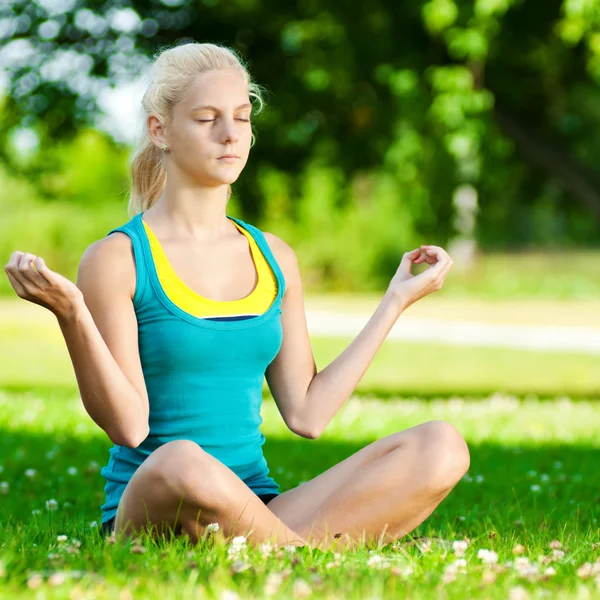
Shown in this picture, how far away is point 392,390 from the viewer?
44.8ft

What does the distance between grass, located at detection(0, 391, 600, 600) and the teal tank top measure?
331 millimetres

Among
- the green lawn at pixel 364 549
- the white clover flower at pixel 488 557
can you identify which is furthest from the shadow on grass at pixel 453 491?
the white clover flower at pixel 488 557

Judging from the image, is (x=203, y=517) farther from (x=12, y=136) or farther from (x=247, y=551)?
(x=12, y=136)

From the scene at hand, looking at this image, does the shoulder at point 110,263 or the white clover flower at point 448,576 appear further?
the shoulder at point 110,263

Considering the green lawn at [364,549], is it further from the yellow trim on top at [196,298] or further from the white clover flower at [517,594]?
the yellow trim on top at [196,298]

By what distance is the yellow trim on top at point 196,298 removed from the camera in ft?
11.5

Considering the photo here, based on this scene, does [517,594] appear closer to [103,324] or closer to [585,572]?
[585,572]

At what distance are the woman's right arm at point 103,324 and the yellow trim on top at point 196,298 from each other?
0.09 meters

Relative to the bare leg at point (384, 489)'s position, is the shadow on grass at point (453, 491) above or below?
below

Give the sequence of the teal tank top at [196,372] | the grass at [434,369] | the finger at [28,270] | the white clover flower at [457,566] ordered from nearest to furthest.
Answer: the finger at [28,270] → the white clover flower at [457,566] → the teal tank top at [196,372] → the grass at [434,369]

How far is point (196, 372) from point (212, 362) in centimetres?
6

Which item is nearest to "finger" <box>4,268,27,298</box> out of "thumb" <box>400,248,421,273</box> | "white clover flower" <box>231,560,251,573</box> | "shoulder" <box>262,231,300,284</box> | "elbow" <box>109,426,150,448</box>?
"elbow" <box>109,426,150,448</box>

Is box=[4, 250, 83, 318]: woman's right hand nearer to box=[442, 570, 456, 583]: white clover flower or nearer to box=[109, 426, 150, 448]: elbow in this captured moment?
box=[109, 426, 150, 448]: elbow

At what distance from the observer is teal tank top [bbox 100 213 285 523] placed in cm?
346
